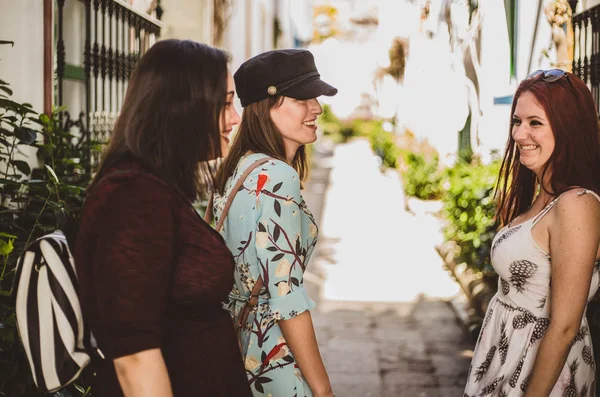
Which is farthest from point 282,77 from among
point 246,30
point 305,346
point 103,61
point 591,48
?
point 246,30

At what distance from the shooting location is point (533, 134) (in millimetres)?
2350

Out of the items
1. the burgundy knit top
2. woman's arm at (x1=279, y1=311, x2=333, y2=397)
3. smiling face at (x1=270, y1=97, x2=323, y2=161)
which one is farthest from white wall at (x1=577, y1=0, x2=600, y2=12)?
the burgundy knit top

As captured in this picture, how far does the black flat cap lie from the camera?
84.3 inches

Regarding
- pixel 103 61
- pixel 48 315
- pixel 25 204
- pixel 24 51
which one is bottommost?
pixel 48 315

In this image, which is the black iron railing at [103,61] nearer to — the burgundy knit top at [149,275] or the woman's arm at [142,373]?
the burgundy knit top at [149,275]

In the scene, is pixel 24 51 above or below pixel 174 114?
above

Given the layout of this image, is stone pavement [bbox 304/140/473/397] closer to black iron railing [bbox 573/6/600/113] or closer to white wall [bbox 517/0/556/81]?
black iron railing [bbox 573/6/600/113]

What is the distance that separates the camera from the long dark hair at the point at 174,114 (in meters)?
1.61

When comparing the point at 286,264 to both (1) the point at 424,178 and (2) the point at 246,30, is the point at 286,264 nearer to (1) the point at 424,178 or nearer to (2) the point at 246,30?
(1) the point at 424,178

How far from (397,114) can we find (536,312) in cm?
1554

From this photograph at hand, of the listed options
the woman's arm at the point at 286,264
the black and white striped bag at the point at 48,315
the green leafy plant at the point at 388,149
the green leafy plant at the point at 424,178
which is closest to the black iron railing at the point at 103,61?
the woman's arm at the point at 286,264

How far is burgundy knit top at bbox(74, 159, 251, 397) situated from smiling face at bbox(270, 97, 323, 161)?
0.61 m

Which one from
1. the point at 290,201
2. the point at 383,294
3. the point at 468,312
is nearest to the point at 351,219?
the point at 383,294

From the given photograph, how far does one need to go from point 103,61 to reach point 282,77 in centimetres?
324
